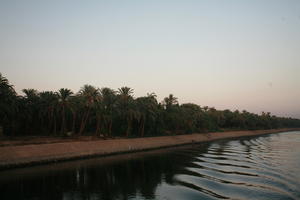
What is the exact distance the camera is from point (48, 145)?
43688 mm

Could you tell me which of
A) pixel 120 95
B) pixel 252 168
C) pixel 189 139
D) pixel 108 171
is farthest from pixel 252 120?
pixel 108 171

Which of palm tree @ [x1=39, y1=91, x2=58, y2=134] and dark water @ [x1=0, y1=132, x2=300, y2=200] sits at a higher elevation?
palm tree @ [x1=39, y1=91, x2=58, y2=134]

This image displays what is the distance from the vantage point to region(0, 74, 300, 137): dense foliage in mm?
57969

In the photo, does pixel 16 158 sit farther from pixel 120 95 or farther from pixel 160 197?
pixel 120 95

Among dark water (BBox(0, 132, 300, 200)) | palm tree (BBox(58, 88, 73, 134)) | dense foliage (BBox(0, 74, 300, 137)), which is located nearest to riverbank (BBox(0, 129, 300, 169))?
dark water (BBox(0, 132, 300, 200))

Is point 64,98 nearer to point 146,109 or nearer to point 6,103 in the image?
point 6,103

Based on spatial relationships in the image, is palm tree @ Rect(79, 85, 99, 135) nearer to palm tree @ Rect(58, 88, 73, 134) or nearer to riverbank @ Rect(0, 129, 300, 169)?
palm tree @ Rect(58, 88, 73, 134)

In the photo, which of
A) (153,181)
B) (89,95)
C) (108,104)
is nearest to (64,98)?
(89,95)

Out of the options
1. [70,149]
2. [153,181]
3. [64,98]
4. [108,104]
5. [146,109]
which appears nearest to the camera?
[153,181]

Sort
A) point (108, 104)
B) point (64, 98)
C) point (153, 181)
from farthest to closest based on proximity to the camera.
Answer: point (108, 104)
point (64, 98)
point (153, 181)

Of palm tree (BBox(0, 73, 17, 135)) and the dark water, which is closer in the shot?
the dark water

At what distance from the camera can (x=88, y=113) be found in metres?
61.0

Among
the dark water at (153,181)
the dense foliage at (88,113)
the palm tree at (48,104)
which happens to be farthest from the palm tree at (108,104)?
the dark water at (153,181)

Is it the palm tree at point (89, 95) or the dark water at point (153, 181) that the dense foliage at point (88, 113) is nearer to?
the palm tree at point (89, 95)
